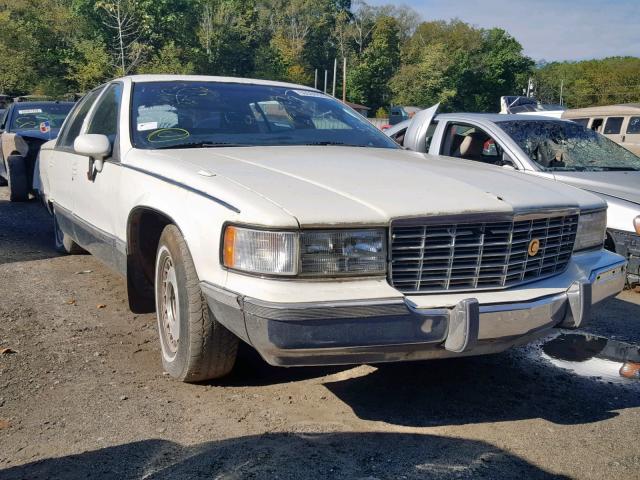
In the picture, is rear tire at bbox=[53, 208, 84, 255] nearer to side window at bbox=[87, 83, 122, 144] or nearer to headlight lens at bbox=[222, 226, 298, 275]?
side window at bbox=[87, 83, 122, 144]

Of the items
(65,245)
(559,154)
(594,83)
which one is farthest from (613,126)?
(594,83)

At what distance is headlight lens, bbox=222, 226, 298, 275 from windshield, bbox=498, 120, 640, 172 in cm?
422

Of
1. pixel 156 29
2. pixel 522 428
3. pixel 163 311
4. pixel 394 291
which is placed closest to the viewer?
pixel 394 291

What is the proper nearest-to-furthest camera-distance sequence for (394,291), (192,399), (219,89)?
(394,291) → (192,399) → (219,89)

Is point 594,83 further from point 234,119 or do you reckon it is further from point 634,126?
point 234,119

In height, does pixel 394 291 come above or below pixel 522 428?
above

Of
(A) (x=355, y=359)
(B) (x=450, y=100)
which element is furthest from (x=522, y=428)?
(B) (x=450, y=100)

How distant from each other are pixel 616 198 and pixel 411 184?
338 cm

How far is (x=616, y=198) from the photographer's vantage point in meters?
5.84

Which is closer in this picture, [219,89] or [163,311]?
[163,311]

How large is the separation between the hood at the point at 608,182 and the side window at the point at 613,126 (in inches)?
345

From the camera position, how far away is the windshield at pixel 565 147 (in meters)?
6.45

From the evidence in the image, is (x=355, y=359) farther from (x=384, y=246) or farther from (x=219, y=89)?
(x=219, y=89)

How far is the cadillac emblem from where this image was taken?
329 cm
